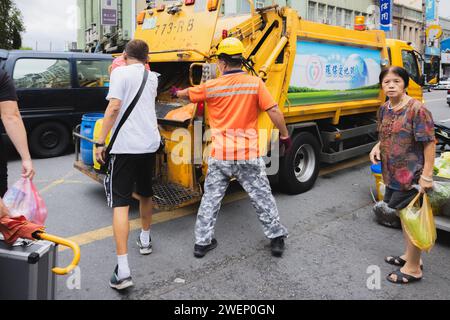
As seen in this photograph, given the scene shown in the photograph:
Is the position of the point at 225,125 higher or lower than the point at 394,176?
higher

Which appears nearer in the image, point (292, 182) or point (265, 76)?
point (265, 76)

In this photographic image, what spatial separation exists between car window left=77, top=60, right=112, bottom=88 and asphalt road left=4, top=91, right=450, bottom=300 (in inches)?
123

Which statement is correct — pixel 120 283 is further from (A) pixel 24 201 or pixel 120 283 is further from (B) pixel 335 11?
(B) pixel 335 11

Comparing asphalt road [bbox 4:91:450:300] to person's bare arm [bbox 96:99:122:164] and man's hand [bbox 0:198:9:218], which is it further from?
person's bare arm [bbox 96:99:122:164]

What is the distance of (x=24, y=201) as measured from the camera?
Answer: 8.27ft

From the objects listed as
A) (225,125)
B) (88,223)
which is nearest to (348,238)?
(225,125)

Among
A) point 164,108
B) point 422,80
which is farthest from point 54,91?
point 422,80

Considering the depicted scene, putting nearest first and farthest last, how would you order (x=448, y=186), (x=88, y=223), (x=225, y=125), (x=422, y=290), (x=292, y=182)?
(x=422, y=290) → (x=225, y=125) → (x=448, y=186) → (x=88, y=223) → (x=292, y=182)

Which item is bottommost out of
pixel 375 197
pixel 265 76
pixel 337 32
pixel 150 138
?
pixel 375 197

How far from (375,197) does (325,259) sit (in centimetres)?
216

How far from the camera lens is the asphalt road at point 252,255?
3105 mm

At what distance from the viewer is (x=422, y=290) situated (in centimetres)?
316

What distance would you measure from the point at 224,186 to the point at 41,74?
5231 millimetres
